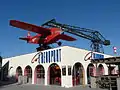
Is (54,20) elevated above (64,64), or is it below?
above

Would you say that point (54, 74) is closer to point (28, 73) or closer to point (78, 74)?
point (78, 74)

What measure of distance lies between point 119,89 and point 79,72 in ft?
28.8

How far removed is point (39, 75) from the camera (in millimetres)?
28531

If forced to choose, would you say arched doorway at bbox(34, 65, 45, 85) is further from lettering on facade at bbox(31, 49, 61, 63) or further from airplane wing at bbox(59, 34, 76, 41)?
airplane wing at bbox(59, 34, 76, 41)

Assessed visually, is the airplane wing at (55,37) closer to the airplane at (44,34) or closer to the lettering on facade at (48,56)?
the airplane at (44,34)

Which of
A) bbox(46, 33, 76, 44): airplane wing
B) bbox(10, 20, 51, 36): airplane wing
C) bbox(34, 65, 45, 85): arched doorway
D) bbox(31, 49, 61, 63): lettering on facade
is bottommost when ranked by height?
bbox(34, 65, 45, 85): arched doorway

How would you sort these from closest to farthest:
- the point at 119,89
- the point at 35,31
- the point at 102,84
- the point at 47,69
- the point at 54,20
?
the point at 119,89, the point at 102,84, the point at 47,69, the point at 35,31, the point at 54,20

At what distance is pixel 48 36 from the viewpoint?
34.6 meters

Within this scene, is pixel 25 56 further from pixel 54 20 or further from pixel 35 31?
pixel 54 20

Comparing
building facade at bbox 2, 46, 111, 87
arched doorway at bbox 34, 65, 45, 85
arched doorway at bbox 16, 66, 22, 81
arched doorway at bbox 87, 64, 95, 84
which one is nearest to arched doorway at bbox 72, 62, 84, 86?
building facade at bbox 2, 46, 111, 87

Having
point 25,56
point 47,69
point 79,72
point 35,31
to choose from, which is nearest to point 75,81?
point 79,72

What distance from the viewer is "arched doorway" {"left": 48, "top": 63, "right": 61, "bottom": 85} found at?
85.1 ft

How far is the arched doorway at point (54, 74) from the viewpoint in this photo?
1021 inches

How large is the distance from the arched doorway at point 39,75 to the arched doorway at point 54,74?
1.33 metres
